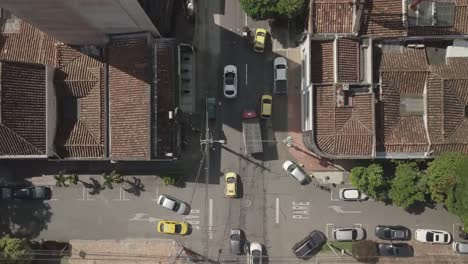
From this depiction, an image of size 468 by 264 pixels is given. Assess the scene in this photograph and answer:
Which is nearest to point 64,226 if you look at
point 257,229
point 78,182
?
point 78,182

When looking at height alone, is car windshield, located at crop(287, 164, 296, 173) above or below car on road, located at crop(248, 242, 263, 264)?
above

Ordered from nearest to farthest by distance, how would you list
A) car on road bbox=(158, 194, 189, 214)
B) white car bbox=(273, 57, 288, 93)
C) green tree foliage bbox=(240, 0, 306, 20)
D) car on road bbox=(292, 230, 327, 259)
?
green tree foliage bbox=(240, 0, 306, 20) < car on road bbox=(292, 230, 327, 259) < white car bbox=(273, 57, 288, 93) < car on road bbox=(158, 194, 189, 214)

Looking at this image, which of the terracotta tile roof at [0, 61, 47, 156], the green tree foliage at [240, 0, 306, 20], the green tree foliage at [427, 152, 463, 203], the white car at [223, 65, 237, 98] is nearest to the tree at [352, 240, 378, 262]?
the green tree foliage at [427, 152, 463, 203]

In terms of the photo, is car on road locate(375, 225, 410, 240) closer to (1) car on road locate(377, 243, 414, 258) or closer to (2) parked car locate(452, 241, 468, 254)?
(1) car on road locate(377, 243, 414, 258)

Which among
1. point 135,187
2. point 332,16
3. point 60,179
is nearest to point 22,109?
point 60,179

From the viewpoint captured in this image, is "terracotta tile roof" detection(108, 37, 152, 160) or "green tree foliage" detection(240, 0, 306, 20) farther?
"green tree foliage" detection(240, 0, 306, 20)

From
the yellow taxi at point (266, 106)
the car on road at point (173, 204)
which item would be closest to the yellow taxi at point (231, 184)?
the car on road at point (173, 204)

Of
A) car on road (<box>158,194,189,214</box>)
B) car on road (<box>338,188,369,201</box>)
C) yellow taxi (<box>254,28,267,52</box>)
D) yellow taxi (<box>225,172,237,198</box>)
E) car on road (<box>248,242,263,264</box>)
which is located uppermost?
yellow taxi (<box>254,28,267,52</box>)

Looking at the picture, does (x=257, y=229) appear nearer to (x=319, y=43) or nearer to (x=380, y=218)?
(x=380, y=218)
